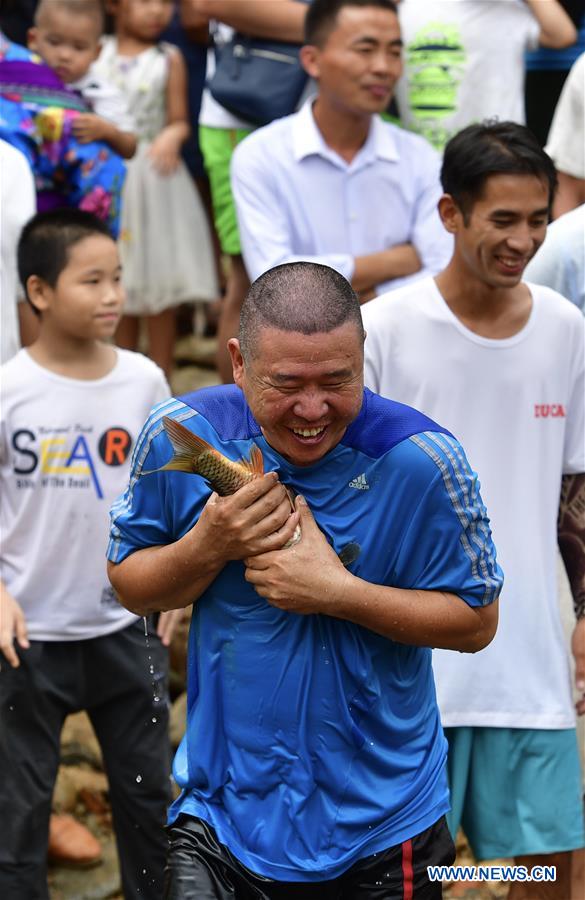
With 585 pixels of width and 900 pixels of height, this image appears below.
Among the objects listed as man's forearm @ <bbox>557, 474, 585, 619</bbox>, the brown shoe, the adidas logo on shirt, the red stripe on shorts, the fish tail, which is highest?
the fish tail

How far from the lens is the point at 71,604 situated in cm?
436

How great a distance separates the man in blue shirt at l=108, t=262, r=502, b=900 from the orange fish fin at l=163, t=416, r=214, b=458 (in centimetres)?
14

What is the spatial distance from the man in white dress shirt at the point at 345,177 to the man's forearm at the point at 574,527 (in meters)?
1.55

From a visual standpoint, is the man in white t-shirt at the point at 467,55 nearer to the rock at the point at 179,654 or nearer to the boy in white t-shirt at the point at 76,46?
the boy in white t-shirt at the point at 76,46

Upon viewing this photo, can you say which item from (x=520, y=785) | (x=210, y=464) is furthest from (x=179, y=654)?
(x=210, y=464)

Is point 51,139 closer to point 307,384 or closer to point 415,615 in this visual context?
point 307,384

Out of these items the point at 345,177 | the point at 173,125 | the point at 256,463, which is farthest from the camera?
the point at 173,125

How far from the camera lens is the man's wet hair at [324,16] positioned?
5.52 meters

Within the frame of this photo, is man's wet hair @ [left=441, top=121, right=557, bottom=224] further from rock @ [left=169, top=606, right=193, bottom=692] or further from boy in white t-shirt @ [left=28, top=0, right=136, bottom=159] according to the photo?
rock @ [left=169, top=606, right=193, bottom=692]

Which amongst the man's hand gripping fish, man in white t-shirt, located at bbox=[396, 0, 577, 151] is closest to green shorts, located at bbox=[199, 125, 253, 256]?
man in white t-shirt, located at bbox=[396, 0, 577, 151]

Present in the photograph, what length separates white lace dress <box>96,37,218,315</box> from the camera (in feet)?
23.8

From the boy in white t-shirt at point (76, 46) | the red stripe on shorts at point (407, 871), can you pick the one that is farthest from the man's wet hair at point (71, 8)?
the red stripe on shorts at point (407, 871)

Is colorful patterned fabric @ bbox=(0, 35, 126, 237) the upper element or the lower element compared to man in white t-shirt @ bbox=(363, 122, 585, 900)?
upper

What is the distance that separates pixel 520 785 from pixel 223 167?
Result: 318 cm
